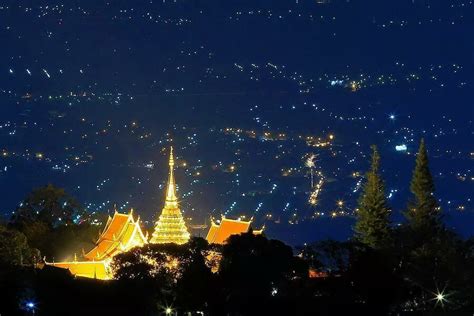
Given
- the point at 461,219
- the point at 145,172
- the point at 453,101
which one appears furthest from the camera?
the point at 453,101

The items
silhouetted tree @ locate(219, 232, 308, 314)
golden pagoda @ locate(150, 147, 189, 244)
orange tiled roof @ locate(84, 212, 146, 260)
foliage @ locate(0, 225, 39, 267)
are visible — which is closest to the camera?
silhouetted tree @ locate(219, 232, 308, 314)

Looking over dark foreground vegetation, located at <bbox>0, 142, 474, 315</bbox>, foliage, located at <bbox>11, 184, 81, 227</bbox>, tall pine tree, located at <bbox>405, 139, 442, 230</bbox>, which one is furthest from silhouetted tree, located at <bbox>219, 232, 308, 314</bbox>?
foliage, located at <bbox>11, 184, 81, 227</bbox>

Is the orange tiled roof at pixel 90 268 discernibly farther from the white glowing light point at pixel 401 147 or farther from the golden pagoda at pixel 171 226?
the white glowing light point at pixel 401 147

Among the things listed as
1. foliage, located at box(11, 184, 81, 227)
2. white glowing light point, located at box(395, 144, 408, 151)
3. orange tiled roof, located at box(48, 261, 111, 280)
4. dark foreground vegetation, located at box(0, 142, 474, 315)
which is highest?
white glowing light point, located at box(395, 144, 408, 151)

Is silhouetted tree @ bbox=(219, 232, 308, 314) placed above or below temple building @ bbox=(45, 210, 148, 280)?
below

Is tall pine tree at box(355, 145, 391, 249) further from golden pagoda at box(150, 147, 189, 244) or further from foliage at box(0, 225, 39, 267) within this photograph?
foliage at box(0, 225, 39, 267)

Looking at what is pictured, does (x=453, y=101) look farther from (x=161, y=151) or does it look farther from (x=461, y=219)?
(x=461, y=219)

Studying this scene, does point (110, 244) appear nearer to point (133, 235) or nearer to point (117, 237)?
point (117, 237)

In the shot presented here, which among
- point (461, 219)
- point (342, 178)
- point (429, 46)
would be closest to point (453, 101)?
point (429, 46)
